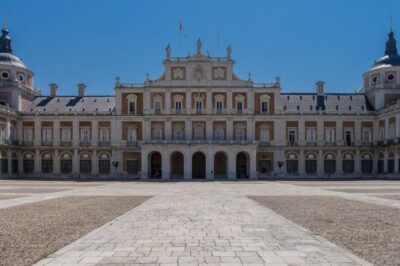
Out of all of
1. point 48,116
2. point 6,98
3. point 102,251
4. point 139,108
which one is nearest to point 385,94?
point 139,108

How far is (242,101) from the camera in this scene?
5531 cm

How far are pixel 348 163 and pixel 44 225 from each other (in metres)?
49.7

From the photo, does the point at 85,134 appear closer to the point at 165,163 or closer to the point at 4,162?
the point at 4,162

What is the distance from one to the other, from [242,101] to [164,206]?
127ft

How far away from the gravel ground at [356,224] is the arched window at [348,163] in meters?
38.4

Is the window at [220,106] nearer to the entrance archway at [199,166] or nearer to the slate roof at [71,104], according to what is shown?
the entrance archway at [199,166]

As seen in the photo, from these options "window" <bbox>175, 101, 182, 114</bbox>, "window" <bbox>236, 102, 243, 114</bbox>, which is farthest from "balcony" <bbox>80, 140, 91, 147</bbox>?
"window" <bbox>236, 102, 243, 114</bbox>

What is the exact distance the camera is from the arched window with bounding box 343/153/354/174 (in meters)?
55.8

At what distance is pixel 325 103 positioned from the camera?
59.1 metres

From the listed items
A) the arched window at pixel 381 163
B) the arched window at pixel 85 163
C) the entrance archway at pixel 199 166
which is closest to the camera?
the arched window at pixel 381 163

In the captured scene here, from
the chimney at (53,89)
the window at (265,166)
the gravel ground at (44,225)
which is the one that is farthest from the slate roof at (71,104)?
the gravel ground at (44,225)

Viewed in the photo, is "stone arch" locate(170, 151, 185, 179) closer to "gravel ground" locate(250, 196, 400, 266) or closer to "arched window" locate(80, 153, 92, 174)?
"arched window" locate(80, 153, 92, 174)

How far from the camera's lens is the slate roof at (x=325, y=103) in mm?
57344

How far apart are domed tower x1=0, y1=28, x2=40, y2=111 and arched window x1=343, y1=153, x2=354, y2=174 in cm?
4427
